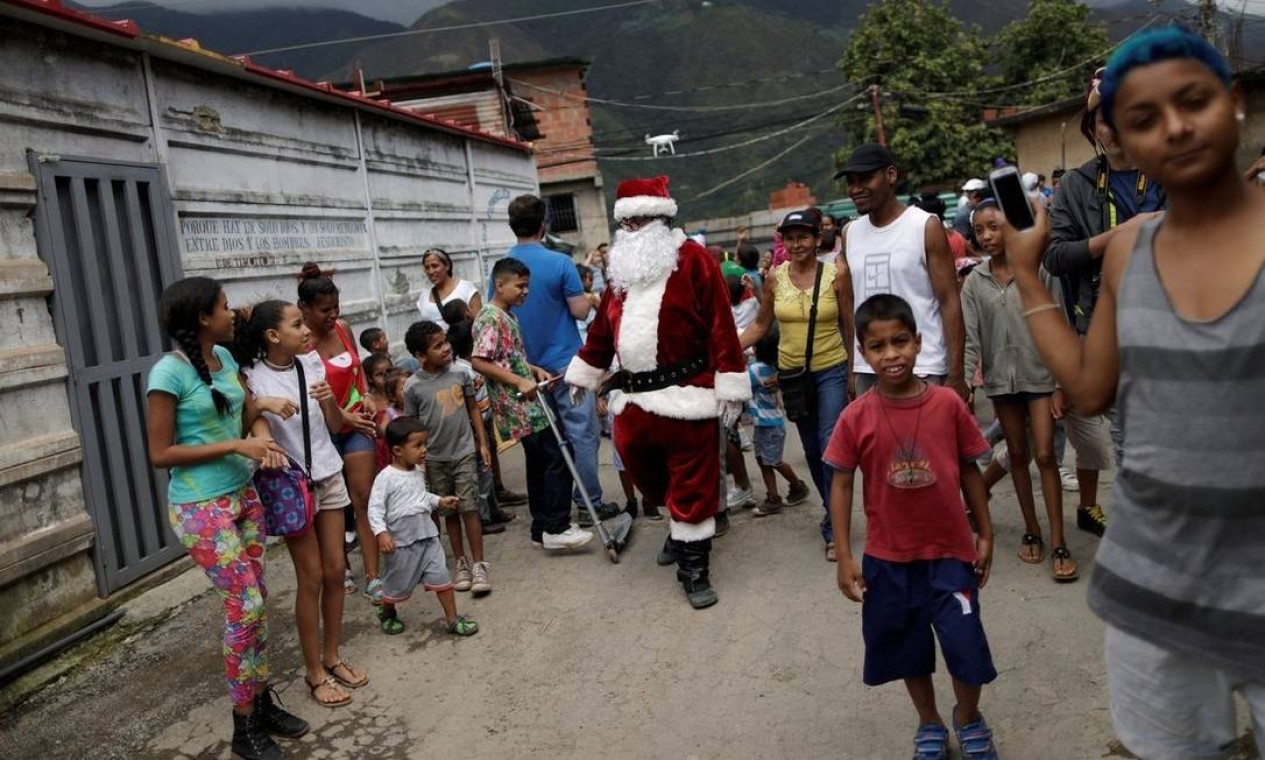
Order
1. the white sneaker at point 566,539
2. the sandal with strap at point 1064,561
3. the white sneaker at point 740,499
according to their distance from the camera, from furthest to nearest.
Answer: the white sneaker at point 740,499 < the white sneaker at point 566,539 < the sandal with strap at point 1064,561

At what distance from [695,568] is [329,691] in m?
1.87

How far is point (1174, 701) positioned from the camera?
74.6 inches

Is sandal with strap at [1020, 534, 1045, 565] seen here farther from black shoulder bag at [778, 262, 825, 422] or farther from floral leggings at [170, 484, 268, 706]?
floral leggings at [170, 484, 268, 706]

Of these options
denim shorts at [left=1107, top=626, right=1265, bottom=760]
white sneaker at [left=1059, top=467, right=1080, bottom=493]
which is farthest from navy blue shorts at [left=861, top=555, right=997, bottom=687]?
white sneaker at [left=1059, top=467, right=1080, bottom=493]

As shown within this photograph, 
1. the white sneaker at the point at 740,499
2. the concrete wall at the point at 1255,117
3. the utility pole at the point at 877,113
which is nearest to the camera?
the white sneaker at the point at 740,499

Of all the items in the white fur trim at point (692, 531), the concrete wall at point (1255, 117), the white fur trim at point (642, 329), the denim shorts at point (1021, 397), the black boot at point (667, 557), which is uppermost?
the concrete wall at point (1255, 117)

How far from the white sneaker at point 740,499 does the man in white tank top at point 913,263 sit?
220cm

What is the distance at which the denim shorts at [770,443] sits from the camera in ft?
20.2

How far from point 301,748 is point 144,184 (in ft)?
12.9

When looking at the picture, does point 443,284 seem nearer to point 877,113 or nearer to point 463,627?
point 463,627

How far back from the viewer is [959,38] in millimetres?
38062

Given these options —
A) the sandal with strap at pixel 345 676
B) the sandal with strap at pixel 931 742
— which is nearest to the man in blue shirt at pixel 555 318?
the sandal with strap at pixel 345 676

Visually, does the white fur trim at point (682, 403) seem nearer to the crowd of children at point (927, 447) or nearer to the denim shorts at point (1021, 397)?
the crowd of children at point (927, 447)

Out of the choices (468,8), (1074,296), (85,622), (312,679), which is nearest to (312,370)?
(312,679)
